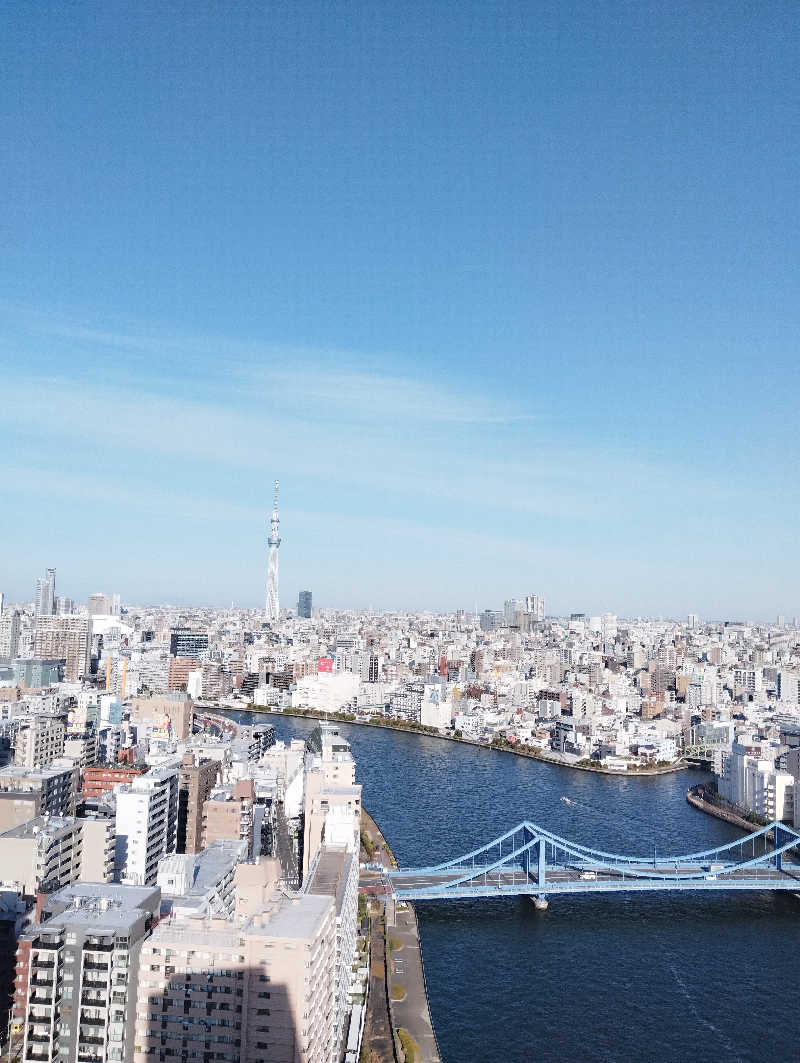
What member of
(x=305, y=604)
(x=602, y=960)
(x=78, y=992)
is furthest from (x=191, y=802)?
(x=305, y=604)

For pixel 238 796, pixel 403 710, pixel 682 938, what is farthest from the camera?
pixel 403 710

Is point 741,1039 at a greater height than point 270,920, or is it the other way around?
point 270,920

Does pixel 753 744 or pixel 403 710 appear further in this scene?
pixel 403 710

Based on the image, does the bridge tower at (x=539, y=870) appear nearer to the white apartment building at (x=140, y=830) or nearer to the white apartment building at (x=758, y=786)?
the white apartment building at (x=140, y=830)

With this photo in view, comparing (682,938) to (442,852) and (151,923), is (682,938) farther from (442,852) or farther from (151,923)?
(151,923)

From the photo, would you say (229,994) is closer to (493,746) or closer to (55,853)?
(55,853)

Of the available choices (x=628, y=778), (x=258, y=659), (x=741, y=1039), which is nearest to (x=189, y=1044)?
(x=741, y=1039)
